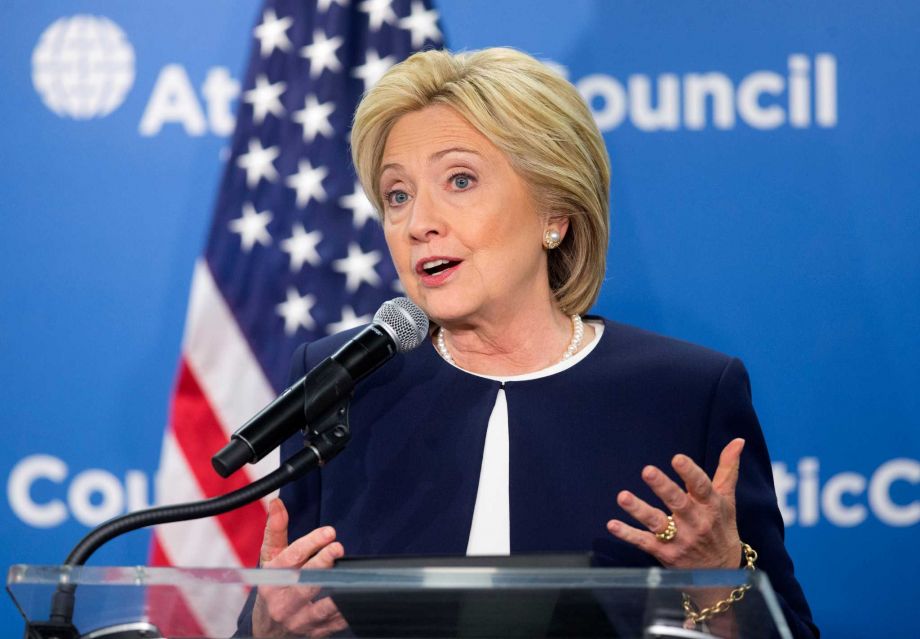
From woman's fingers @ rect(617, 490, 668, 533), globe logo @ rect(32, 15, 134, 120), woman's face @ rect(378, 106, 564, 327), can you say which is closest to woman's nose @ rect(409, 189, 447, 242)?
woman's face @ rect(378, 106, 564, 327)

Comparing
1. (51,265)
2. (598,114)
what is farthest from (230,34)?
(598,114)

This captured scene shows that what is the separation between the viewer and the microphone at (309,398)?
1.32m

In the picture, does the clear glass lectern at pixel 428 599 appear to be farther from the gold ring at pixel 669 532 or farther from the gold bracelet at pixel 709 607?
the gold ring at pixel 669 532

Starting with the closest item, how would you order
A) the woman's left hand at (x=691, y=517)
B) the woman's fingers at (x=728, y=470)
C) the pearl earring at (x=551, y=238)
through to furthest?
1. the woman's left hand at (x=691, y=517)
2. the woman's fingers at (x=728, y=470)
3. the pearl earring at (x=551, y=238)

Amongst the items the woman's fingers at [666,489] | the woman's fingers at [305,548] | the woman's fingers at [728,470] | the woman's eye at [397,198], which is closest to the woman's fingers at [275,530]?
the woman's fingers at [305,548]

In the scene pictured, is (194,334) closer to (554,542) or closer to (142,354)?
(142,354)

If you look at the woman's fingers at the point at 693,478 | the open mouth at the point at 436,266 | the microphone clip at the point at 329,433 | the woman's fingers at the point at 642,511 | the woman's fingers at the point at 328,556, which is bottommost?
the woman's fingers at the point at 328,556

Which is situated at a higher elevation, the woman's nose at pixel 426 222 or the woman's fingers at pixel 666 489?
the woman's nose at pixel 426 222

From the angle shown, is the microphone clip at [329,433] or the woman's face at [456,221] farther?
Answer: the woman's face at [456,221]

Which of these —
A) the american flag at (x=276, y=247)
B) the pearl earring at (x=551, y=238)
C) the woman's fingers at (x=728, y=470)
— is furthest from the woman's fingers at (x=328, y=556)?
the american flag at (x=276, y=247)

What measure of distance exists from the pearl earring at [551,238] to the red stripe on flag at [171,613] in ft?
3.63

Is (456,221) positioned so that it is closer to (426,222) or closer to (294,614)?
(426,222)

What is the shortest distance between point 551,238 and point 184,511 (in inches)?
38.7

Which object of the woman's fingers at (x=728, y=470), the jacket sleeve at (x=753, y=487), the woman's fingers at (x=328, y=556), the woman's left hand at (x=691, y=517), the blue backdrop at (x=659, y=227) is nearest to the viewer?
the woman's fingers at (x=328, y=556)
